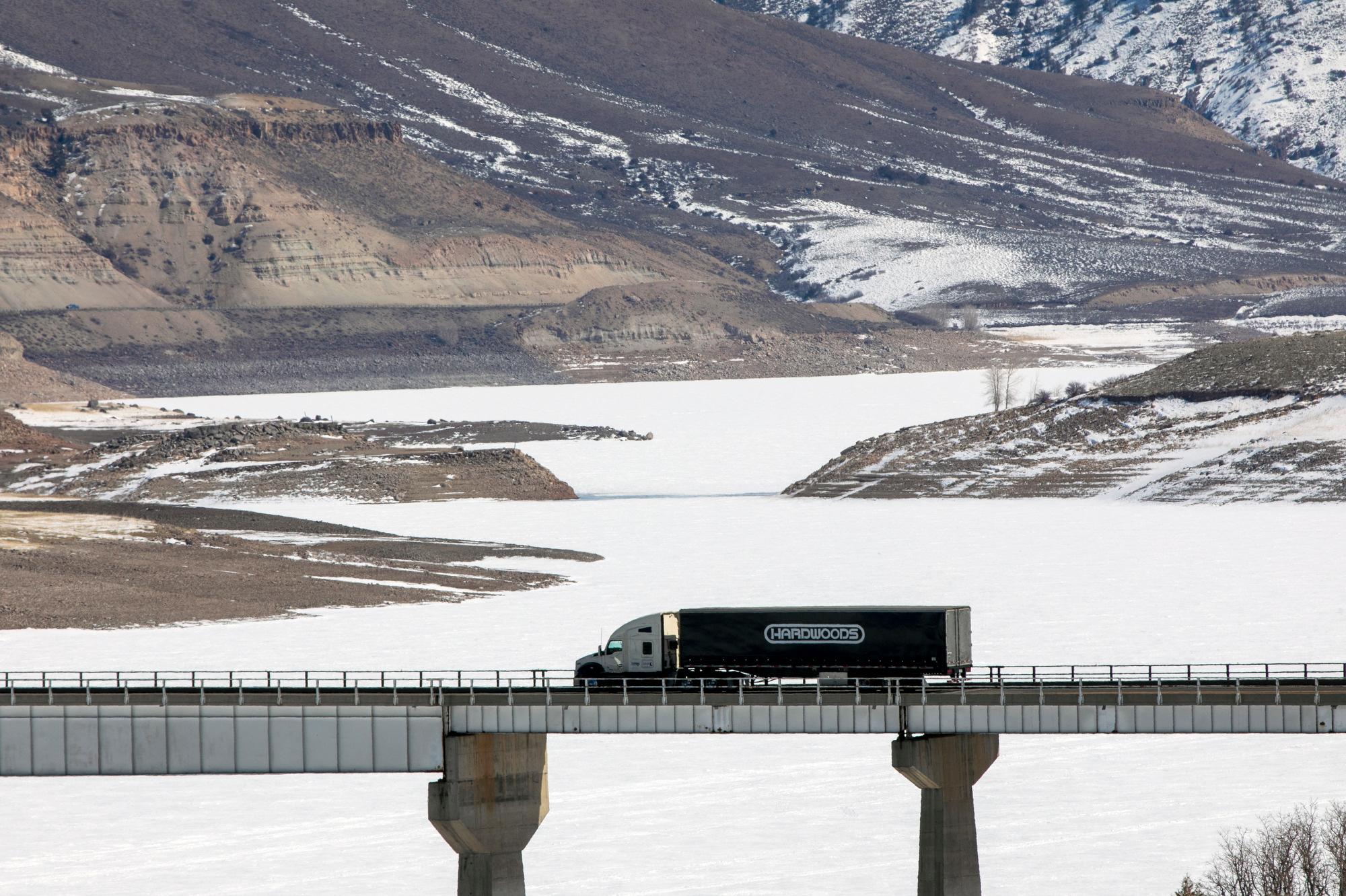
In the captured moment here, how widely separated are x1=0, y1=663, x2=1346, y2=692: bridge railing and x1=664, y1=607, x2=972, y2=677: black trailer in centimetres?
34

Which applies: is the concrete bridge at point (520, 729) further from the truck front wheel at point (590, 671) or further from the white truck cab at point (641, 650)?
the truck front wheel at point (590, 671)

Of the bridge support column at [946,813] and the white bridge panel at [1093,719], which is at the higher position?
the white bridge panel at [1093,719]

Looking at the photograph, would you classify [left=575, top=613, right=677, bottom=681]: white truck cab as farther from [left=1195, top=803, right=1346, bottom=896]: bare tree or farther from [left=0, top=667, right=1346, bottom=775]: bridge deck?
[left=1195, top=803, right=1346, bottom=896]: bare tree

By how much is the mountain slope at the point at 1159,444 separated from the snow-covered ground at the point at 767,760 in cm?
1048

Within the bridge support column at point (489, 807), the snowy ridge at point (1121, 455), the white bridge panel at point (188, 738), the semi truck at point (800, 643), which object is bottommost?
the bridge support column at point (489, 807)

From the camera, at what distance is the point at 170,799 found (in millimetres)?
57562

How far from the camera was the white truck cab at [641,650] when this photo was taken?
4741cm

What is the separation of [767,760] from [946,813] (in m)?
18.4

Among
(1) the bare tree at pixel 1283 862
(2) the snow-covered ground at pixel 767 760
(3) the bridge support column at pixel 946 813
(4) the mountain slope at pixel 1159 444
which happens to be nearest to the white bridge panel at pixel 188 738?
(2) the snow-covered ground at pixel 767 760

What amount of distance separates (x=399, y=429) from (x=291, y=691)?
140314mm

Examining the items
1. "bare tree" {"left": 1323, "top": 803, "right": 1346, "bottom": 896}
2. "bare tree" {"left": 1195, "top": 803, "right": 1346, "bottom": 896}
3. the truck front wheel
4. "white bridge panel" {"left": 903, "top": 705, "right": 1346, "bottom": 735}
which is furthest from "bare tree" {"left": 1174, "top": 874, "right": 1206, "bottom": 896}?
the truck front wheel

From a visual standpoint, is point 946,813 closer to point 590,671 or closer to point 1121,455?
point 590,671

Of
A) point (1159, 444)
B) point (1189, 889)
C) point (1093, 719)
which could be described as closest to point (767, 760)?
point (1093, 719)

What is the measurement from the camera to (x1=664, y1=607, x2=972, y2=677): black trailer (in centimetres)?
4666
